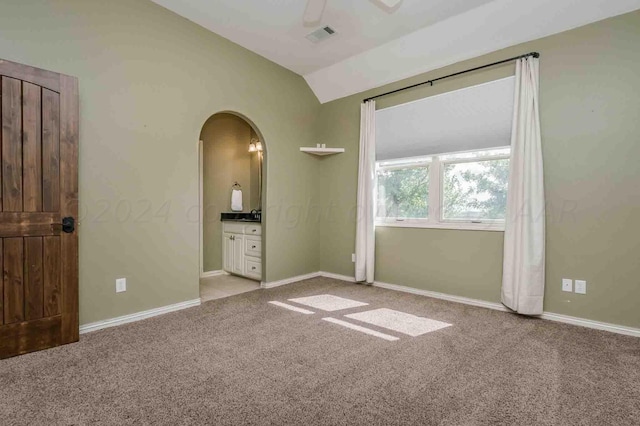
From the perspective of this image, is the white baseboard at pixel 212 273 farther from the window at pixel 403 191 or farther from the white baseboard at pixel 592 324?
the white baseboard at pixel 592 324

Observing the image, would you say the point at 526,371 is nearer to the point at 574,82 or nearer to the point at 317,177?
the point at 574,82

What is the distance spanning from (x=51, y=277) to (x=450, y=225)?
3.63m

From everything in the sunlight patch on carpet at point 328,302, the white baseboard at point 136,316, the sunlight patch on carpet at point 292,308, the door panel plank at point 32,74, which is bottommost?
the sunlight patch on carpet at point 292,308

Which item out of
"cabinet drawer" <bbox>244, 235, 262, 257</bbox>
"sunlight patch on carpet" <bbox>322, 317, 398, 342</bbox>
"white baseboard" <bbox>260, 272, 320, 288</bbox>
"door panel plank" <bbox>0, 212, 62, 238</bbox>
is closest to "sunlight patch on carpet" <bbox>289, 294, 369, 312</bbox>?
"sunlight patch on carpet" <bbox>322, 317, 398, 342</bbox>

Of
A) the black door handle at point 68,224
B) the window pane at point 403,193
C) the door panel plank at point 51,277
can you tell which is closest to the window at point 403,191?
the window pane at point 403,193

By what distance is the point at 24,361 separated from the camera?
6.36ft

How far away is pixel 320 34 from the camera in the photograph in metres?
3.28

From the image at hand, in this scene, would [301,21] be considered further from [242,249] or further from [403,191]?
[242,249]

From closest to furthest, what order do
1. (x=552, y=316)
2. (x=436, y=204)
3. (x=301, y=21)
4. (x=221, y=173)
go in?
(x=552, y=316), (x=301, y=21), (x=436, y=204), (x=221, y=173)

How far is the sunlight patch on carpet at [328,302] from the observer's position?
3111 mm

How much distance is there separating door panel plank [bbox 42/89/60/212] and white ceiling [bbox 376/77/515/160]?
127 inches

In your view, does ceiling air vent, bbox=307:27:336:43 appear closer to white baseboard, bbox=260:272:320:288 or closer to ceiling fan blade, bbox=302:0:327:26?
ceiling fan blade, bbox=302:0:327:26

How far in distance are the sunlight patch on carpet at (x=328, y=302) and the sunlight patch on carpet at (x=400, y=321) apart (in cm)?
24

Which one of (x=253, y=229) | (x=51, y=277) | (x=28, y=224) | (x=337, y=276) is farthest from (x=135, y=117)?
(x=337, y=276)
